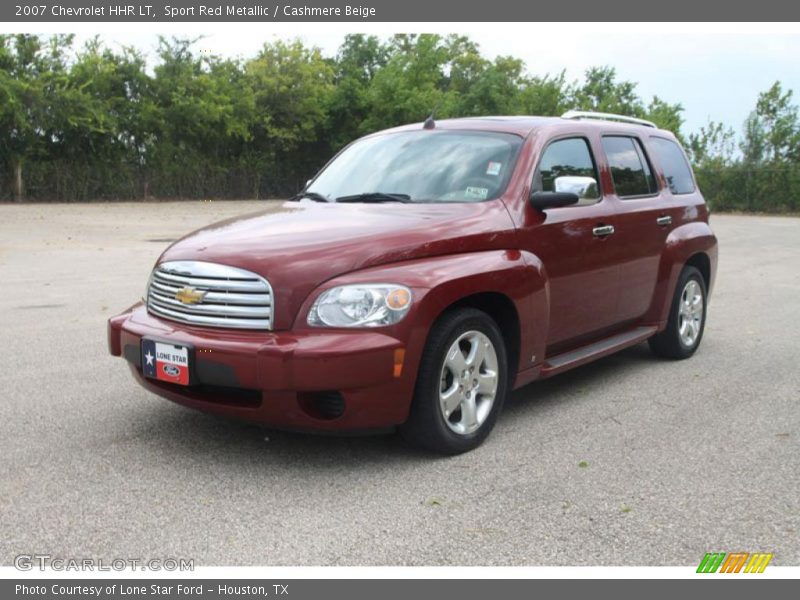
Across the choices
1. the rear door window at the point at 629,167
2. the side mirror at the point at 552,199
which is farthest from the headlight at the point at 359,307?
the rear door window at the point at 629,167

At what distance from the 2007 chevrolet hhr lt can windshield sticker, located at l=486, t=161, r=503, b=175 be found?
17 millimetres

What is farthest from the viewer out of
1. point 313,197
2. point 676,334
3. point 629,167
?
point 676,334

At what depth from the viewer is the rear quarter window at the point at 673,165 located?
6.70 m

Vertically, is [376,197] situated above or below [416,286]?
above

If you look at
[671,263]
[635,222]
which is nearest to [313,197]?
[635,222]

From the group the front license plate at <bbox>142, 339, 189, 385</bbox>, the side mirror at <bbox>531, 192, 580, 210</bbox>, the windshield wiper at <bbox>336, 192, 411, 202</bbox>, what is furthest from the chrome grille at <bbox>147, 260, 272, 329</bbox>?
the side mirror at <bbox>531, 192, 580, 210</bbox>

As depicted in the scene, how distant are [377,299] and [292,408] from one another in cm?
64

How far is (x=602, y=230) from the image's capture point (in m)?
5.52

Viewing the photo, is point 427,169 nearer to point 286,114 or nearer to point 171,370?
point 171,370

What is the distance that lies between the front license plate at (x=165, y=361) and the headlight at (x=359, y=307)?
0.65m

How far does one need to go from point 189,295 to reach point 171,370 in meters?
0.38

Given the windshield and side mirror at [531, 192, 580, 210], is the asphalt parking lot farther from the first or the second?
the windshield

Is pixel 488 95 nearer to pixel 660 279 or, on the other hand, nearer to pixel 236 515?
pixel 660 279

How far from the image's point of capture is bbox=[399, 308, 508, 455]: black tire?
13.8 feet
